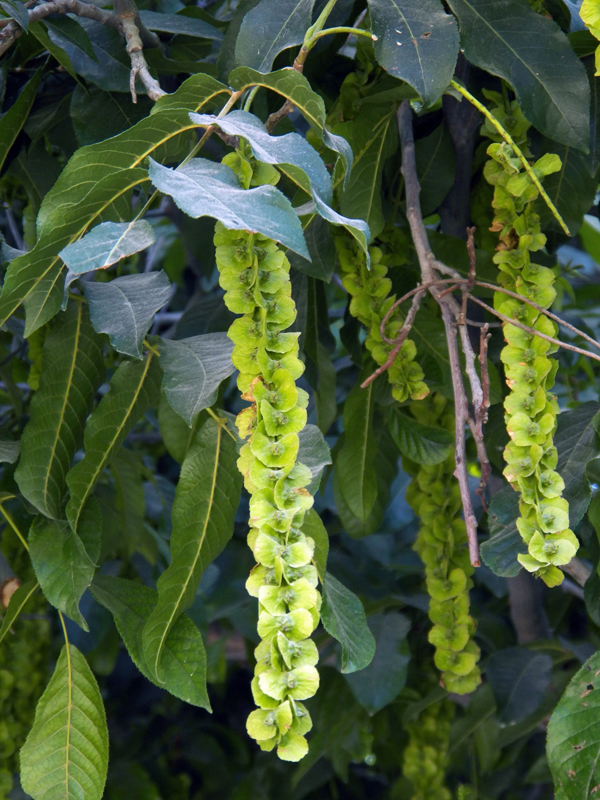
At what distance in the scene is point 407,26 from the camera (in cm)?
72

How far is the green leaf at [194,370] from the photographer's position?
0.69 metres

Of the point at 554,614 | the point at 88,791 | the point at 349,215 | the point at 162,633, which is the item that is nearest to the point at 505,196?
the point at 349,215

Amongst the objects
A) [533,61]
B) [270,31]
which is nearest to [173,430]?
[270,31]

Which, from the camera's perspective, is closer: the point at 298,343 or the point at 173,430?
the point at 298,343

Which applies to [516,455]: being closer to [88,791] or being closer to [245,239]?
[245,239]

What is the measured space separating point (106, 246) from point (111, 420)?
320mm

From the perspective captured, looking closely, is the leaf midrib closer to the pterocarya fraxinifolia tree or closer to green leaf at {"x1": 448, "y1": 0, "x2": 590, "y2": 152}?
the pterocarya fraxinifolia tree

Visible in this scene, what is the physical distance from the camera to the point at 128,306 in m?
0.71

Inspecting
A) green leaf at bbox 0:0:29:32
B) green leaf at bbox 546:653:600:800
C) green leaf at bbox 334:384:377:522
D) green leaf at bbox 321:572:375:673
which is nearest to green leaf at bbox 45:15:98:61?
green leaf at bbox 0:0:29:32

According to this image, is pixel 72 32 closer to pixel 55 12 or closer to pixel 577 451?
pixel 55 12

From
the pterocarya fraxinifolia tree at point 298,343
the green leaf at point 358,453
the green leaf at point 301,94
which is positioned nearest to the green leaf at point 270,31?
the pterocarya fraxinifolia tree at point 298,343

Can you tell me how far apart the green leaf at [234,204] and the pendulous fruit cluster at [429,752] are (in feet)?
3.42

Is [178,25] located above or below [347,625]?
above

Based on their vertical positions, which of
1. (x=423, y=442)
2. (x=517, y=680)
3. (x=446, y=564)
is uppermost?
(x=423, y=442)
